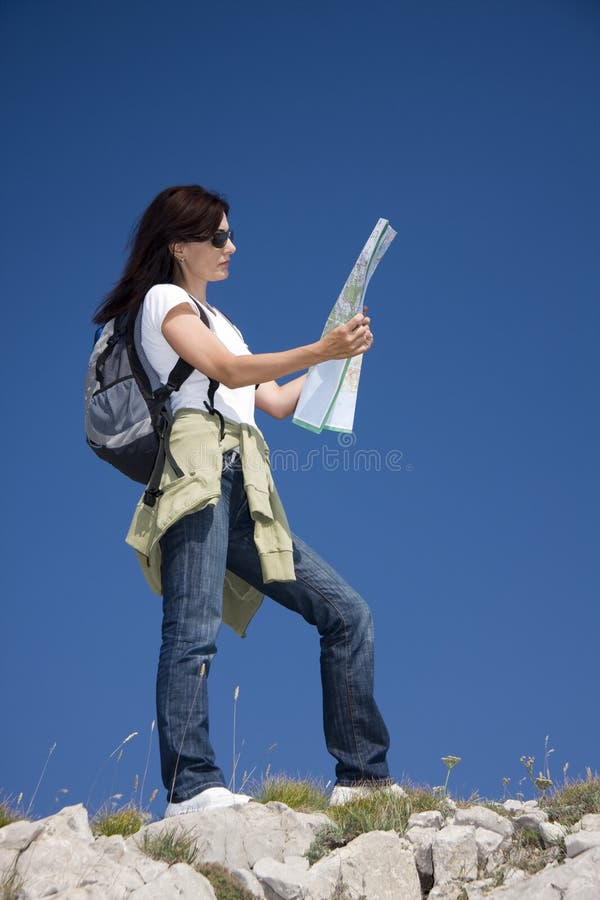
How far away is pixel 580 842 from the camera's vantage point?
4.32m

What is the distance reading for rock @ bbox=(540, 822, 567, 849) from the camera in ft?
Result: 15.0

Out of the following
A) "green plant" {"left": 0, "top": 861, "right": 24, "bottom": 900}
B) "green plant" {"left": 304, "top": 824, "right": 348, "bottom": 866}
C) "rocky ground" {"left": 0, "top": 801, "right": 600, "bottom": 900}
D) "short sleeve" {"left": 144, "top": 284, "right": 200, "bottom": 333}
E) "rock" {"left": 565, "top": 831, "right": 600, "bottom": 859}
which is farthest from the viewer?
"short sleeve" {"left": 144, "top": 284, "right": 200, "bottom": 333}

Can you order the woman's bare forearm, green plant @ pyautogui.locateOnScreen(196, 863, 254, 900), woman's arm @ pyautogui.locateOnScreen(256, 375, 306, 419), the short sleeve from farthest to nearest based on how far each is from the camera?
woman's arm @ pyautogui.locateOnScreen(256, 375, 306, 419), the short sleeve, the woman's bare forearm, green plant @ pyautogui.locateOnScreen(196, 863, 254, 900)

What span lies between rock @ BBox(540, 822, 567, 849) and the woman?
901mm

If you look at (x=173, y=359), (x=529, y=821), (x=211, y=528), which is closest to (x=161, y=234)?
(x=173, y=359)

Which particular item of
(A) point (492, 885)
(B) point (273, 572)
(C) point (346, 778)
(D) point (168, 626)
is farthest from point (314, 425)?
(A) point (492, 885)

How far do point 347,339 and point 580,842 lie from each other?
247 centimetres

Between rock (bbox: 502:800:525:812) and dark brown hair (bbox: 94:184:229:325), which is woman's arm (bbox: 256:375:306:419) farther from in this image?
rock (bbox: 502:800:525:812)

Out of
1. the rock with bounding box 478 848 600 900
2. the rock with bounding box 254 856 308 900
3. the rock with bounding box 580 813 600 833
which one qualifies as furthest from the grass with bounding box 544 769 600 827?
the rock with bounding box 254 856 308 900

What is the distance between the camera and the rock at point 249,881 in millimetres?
4108

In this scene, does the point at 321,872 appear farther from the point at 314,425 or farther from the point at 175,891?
the point at 314,425

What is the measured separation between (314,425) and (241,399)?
1.35 feet

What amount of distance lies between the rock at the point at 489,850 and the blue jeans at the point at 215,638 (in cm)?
80

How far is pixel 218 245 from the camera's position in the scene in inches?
211
